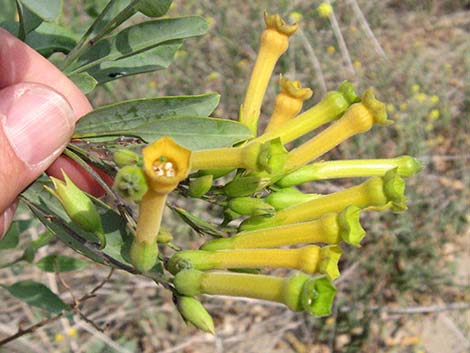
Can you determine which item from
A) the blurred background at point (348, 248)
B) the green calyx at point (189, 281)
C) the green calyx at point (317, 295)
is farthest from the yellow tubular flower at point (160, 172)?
the blurred background at point (348, 248)

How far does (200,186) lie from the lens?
1.07m

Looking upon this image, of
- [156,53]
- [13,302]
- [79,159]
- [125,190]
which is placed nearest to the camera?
[125,190]

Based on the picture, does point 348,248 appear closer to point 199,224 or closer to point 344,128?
point 344,128

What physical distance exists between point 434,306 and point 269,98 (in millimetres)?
1721

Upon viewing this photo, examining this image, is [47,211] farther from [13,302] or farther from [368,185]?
[13,302]

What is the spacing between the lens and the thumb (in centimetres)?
118

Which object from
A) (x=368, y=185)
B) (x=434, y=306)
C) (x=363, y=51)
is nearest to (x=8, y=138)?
(x=368, y=185)

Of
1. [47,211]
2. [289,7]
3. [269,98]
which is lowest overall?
[269,98]

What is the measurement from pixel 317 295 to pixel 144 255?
0.30 m

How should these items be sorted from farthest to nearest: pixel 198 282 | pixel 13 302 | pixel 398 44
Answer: pixel 398 44 < pixel 13 302 < pixel 198 282

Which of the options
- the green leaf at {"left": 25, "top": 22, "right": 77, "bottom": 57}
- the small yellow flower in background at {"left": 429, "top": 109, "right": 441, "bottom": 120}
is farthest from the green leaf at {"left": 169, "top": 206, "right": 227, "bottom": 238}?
the small yellow flower in background at {"left": 429, "top": 109, "right": 441, "bottom": 120}

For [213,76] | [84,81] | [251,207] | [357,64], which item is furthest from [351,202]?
[357,64]

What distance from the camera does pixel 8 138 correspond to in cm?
120

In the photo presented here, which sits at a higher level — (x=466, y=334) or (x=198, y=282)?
(x=198, y=282)
